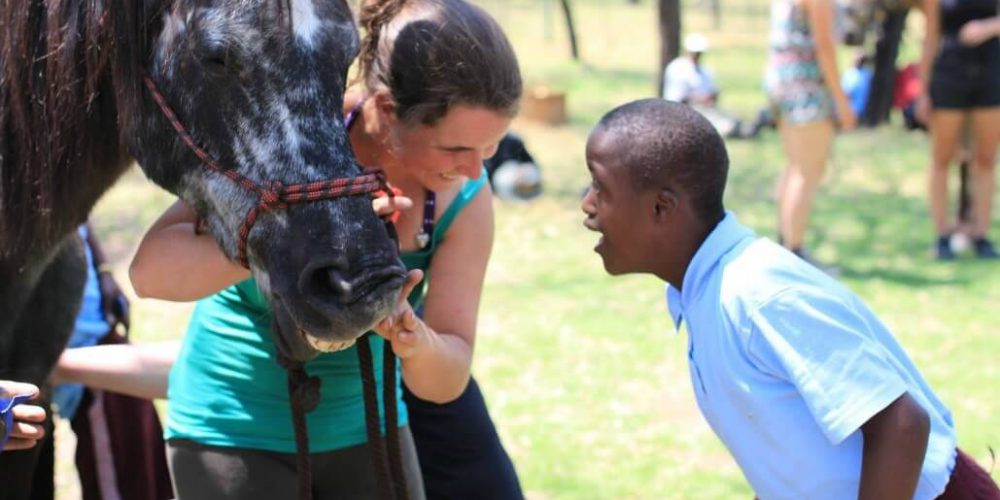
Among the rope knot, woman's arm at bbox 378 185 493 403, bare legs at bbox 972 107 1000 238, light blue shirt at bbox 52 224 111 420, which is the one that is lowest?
bare legs at bbox 972 107 1000 238

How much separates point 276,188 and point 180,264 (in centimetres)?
40

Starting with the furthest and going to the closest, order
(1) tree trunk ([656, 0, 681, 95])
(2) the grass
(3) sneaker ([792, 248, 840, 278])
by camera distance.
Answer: (1) tree trunk ([656, 0, 681, 95]), (3) sneaker ([792, 248, 840, 278]), (2) the grass

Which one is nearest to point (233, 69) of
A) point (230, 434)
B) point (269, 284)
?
point (269, 284)

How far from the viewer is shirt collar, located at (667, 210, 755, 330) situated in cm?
234

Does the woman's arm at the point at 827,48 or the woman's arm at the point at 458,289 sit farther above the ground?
the woman's arm at the point at 458,289

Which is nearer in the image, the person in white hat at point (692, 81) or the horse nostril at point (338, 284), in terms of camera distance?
the horse nostril at point (338, 284)

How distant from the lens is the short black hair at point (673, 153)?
2.38 meters

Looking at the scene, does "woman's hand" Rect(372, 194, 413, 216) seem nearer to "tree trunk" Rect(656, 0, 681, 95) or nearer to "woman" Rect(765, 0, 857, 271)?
"woman" Rect(765, 0, 857, 271)

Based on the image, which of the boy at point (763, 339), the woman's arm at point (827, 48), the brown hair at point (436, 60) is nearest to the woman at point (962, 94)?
the woman's arm at point (827, 48)

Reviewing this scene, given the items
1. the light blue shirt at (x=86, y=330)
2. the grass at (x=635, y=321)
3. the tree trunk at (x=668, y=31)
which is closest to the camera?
the light blue shirt at (x=86, y=330)

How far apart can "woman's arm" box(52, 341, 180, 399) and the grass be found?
1.84 feet

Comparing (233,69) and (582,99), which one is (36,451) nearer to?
(233,69)

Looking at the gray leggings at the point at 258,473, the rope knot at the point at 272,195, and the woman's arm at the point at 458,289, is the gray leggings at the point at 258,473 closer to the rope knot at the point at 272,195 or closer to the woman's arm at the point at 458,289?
the woman's arm at the point at 458,289

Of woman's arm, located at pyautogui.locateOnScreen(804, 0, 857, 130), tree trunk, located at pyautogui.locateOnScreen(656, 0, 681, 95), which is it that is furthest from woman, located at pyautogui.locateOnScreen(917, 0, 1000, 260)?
tree trunk, located at pyautogui.locateOnScreen(656, 0, 681, 95)
